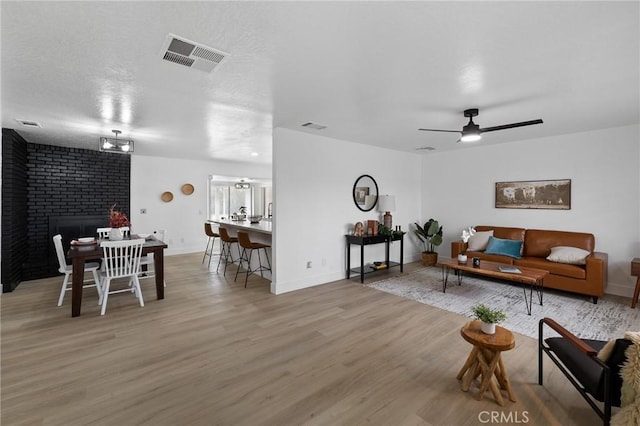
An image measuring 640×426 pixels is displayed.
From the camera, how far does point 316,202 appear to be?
4.82 m

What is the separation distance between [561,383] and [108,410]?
326cm

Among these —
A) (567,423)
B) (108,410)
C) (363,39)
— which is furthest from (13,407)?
(567,423)

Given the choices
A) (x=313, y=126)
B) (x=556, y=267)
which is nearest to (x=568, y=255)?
(x=556, y=267)

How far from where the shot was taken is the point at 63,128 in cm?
422

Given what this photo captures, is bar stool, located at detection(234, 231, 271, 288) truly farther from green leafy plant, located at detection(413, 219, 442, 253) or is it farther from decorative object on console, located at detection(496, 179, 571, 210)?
decorative object on console, located at detection(496, 179, 571, 210)

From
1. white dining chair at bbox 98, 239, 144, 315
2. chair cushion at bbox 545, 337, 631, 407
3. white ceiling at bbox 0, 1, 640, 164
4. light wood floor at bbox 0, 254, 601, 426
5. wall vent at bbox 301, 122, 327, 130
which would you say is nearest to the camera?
chair cushion at bbox 545, 337, 631, 407

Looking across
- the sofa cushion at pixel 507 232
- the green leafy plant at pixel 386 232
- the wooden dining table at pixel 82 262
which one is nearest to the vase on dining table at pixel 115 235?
the wooden dining table at pixel 82 262

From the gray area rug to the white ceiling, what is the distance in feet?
8.14

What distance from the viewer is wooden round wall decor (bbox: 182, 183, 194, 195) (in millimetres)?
7535

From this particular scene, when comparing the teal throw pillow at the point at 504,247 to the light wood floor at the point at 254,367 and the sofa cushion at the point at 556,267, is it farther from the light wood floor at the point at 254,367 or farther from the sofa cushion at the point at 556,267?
the light wood floor at the point at 254,367

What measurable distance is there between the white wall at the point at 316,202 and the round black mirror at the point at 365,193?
100 millimetres

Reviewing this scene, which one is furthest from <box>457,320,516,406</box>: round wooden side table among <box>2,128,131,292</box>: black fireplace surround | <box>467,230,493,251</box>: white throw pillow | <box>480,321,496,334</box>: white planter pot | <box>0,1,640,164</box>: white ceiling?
<box>2,128,131,292</box>: black fireplace surround

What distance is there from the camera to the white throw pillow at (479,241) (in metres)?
5.26

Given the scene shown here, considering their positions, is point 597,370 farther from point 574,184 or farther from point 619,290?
point 574,184
